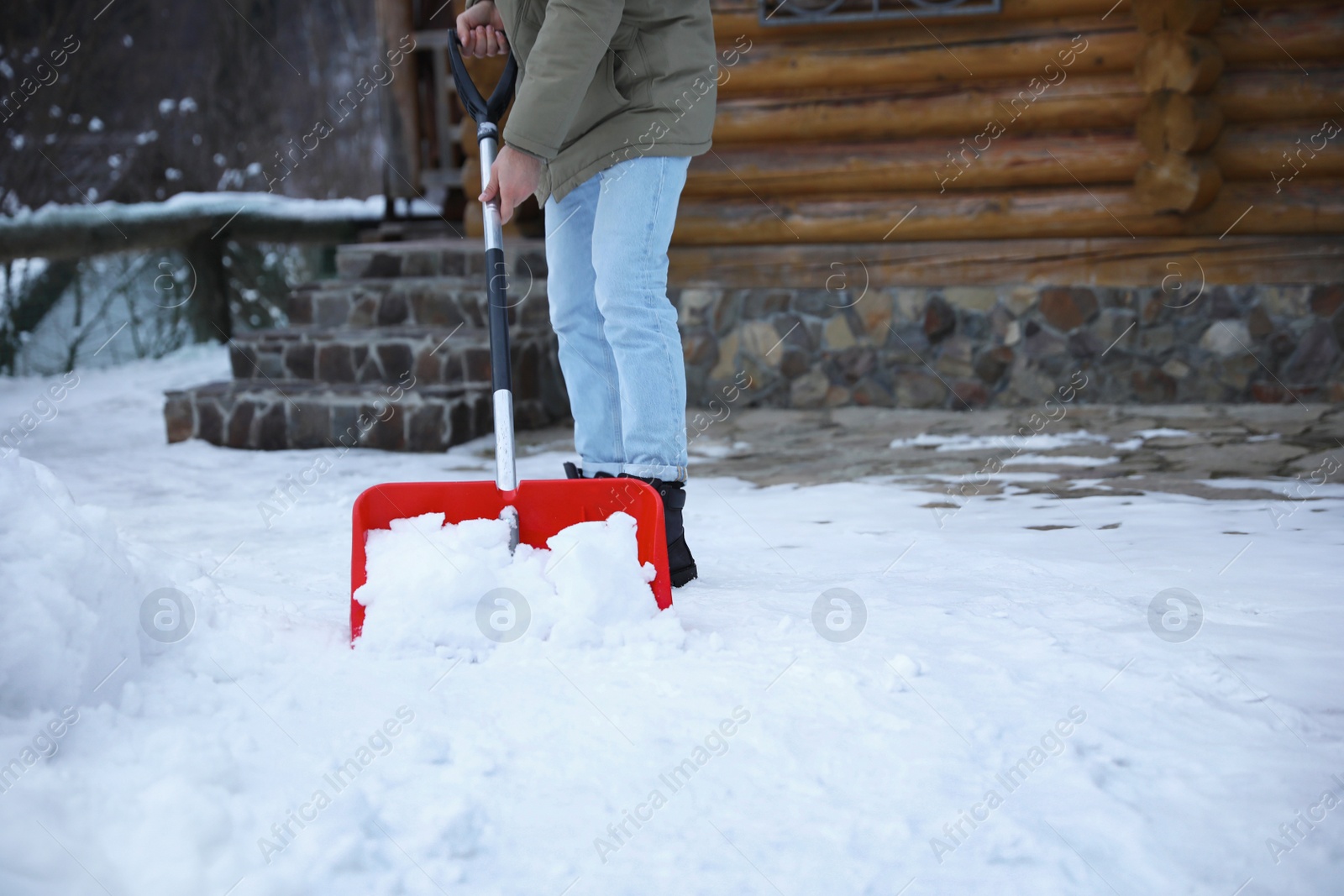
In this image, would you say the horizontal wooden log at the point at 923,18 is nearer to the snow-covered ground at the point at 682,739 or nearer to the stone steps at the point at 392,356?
the stone steps at the point at 392,356

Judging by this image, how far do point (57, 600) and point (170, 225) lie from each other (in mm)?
5884

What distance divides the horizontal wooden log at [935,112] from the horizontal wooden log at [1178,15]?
25 cm

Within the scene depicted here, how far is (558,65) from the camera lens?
2002mm

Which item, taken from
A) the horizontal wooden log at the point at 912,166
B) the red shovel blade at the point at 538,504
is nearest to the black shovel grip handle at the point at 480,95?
the red shovel blade at the point at 538,504

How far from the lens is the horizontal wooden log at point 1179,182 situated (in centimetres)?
435

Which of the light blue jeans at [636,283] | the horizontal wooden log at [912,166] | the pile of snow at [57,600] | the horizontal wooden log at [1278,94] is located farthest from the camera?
the horizontal wooden log at [912,166]

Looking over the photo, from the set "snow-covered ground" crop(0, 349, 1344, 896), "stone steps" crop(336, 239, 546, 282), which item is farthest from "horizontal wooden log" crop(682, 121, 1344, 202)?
"snow-covered ground" crop(0, 349, 1344, 896)

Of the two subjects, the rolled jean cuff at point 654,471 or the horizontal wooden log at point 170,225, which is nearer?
the rolled jean cuff at point 654,471

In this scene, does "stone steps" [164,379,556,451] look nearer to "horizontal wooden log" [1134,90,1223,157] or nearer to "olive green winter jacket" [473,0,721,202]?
"olive green winter jacket" [473,0,721,202]

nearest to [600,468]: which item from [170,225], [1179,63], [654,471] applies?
[654,471]

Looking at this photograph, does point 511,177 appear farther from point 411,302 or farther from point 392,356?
point 411,302

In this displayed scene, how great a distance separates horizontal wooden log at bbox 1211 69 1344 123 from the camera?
4305 mm

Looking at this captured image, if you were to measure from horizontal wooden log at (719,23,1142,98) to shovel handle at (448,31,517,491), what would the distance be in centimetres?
284

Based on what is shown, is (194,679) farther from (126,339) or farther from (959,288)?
(126,339)
